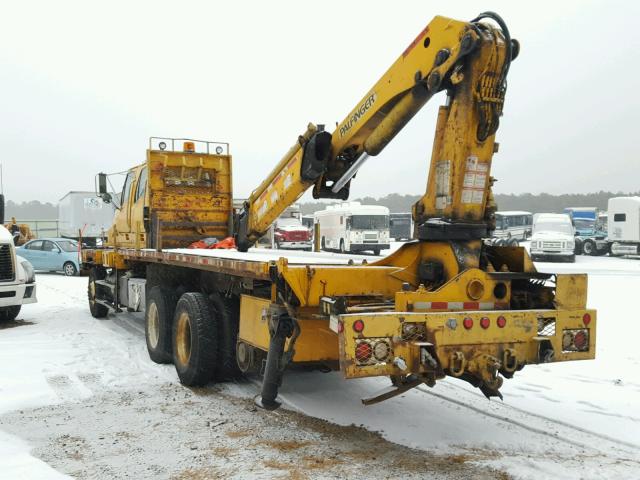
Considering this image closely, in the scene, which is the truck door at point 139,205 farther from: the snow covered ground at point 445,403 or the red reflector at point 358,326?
the red reflector at point 358,326

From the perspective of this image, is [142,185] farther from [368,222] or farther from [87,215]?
[87,215]

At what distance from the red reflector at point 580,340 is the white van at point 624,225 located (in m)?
29.1

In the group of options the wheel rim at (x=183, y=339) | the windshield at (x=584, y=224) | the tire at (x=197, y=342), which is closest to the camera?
the tire at (x=197, y=342)

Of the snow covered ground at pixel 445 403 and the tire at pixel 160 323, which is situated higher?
the tire at pixel 160 323

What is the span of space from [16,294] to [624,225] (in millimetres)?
29732

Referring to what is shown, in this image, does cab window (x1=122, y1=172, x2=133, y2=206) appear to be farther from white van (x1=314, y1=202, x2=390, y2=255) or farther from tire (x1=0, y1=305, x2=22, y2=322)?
white van (x1=314, y1=202, x2=390, y2=255)

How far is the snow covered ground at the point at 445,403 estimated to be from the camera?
15.9ft

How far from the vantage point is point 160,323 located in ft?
26.4

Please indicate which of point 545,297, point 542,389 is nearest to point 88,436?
point 545,297

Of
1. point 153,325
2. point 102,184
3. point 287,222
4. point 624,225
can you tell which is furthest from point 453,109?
point 287,222

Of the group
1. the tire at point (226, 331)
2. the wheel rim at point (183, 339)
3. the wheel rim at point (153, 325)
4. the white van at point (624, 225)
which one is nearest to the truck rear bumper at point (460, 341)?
the tire at point (226, 331)

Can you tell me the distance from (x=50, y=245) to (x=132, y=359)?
16.3m

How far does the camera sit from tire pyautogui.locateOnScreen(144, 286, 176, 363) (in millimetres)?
7977

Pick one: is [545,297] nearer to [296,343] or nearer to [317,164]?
[296,343]
